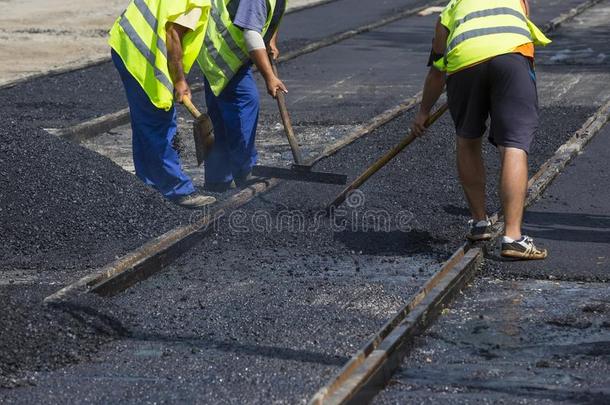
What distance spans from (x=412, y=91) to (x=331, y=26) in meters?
6.33

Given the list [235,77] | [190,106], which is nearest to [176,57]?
[190,106]

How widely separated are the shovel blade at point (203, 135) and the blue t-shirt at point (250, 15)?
26.6 inches

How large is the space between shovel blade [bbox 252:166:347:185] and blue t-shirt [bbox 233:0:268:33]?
98cm

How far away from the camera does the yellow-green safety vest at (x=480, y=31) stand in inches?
271

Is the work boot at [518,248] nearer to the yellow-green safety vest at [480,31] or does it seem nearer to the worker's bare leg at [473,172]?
the worker's bare leg at [473,172]

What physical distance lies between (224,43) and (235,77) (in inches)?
11.4

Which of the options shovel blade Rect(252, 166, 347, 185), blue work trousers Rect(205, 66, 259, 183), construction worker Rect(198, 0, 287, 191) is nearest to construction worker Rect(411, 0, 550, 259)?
shovel blade Rect(252, 166, 347, 185)

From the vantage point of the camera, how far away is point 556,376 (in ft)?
17.0

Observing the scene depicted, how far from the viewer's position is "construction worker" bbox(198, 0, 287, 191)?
839 centimetres

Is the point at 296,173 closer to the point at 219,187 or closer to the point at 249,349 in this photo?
the point at 219,187

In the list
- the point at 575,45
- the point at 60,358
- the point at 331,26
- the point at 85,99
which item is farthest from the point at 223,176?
the point at 331,26

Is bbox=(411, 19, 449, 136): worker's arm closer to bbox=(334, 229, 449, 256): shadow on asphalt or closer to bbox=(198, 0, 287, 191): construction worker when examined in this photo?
bbox=(334, 229, 449, 256): shadow on asphalt

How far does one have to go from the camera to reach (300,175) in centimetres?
870

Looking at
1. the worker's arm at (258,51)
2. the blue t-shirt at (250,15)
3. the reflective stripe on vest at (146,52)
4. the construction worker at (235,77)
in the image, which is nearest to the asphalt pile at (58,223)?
the reflective stripe on vest at (146,52)
